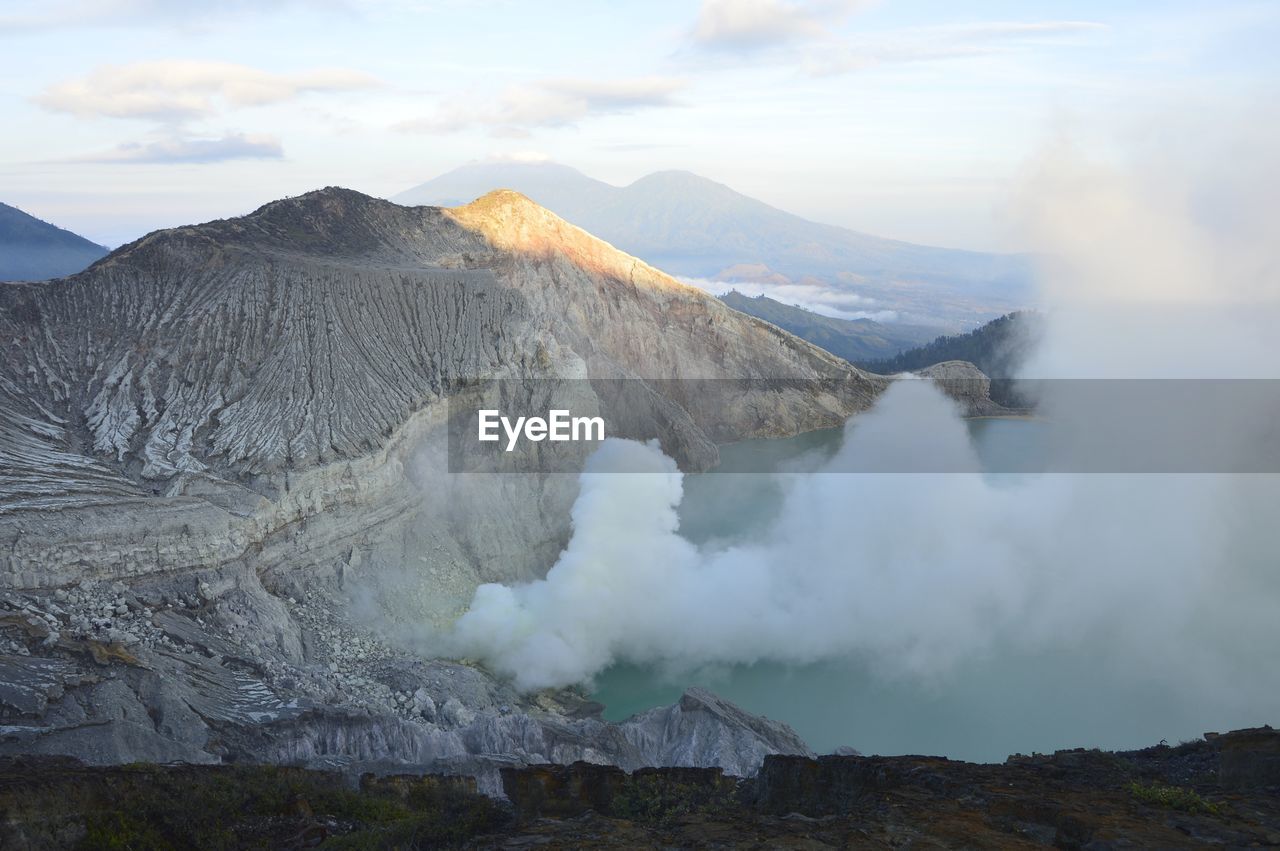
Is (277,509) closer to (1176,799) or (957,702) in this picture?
(957,702)

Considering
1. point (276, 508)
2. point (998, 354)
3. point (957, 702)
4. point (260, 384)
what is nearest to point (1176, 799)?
point (957, 702)

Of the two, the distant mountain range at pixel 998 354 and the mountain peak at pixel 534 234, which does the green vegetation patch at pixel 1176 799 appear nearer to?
the mountain peak at pixel 534 234

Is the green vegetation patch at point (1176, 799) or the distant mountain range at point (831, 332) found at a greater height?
the distant mountain range at point (831, 332)

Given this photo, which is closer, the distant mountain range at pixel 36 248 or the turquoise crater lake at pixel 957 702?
the turquoise crater lake at pixel 957 702

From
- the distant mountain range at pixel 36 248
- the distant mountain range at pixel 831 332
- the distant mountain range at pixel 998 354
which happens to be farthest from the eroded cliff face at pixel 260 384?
the distant mountain range at pixel 831 332

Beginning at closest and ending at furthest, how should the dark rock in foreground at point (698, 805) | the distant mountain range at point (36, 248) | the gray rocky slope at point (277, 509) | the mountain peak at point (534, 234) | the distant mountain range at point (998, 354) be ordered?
the dark rock in foreground at point (698, 805) → the gray rocky slope at point (277, 509) → the mountain peak at point (534, 234) → the distant mountain range at point (998, 354) → the distant mountain range at point (36, 248)

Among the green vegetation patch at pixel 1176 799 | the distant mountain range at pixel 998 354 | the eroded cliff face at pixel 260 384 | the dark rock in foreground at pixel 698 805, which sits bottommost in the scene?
the dark rock in foreground at pixel 698 805

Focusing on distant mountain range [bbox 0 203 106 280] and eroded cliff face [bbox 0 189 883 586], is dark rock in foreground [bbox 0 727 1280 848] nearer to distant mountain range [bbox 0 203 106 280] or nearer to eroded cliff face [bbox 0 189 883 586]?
eroded cliff face [bbox 0 189 883 586]
